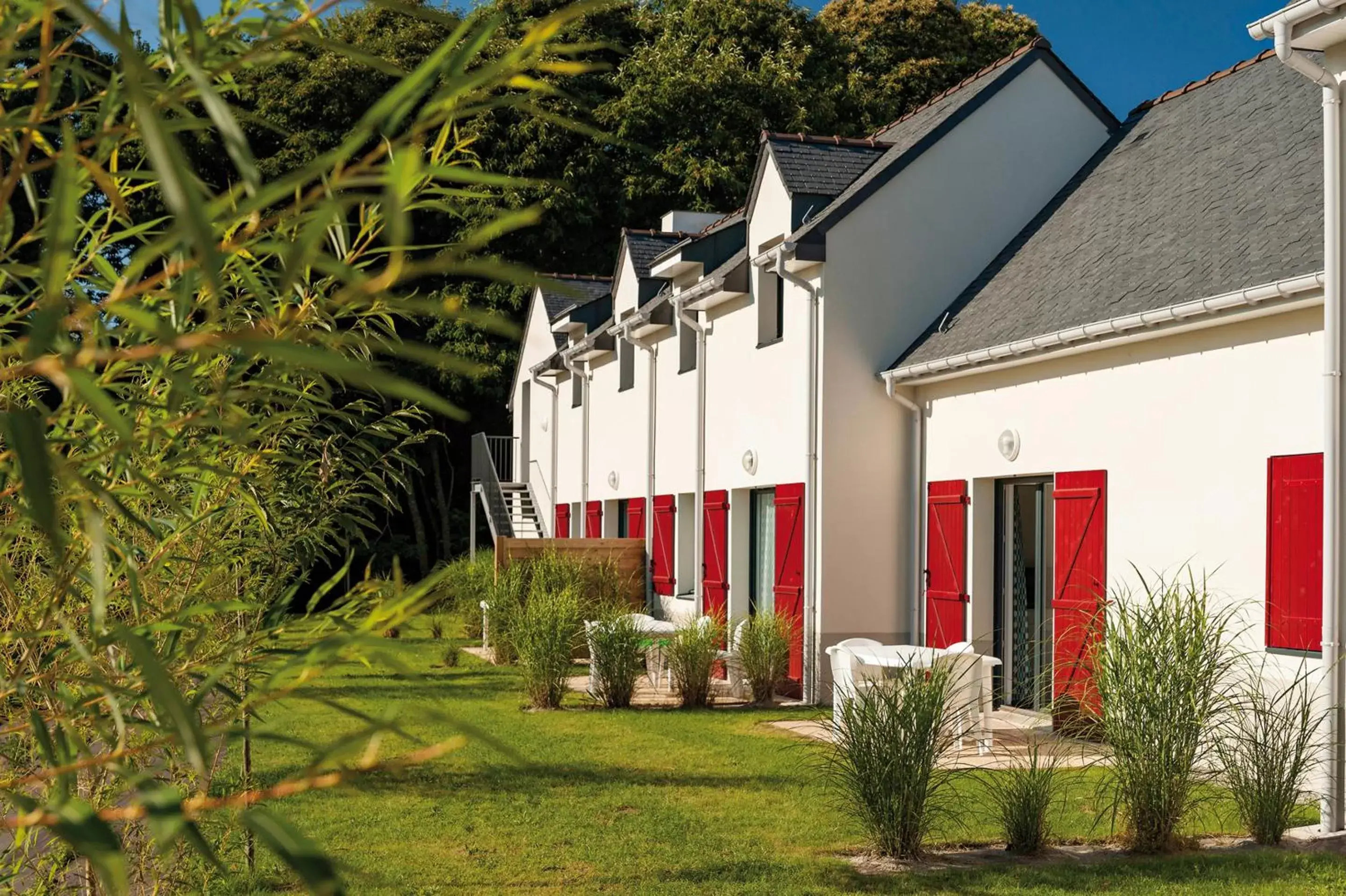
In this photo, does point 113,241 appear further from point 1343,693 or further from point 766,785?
point 766,785

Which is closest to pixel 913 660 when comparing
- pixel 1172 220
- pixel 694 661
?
pixel 694 661

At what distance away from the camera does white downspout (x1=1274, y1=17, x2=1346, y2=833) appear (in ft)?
26.5

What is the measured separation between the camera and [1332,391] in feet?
26.8

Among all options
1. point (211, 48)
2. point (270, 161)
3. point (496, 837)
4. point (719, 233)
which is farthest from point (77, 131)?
point (270, 161)

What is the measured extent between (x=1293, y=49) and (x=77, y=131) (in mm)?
7468

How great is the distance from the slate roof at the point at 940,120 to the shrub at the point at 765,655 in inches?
161

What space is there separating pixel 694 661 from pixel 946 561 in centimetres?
274

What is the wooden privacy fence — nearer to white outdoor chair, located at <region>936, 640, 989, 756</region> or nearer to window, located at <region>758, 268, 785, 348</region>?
window, located at <region>758, 268, 785, 348</region>

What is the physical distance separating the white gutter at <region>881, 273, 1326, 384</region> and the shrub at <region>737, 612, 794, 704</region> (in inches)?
116

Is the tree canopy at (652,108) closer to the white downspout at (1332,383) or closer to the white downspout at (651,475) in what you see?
the white downspout at (651,475)

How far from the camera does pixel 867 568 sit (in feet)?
48.6

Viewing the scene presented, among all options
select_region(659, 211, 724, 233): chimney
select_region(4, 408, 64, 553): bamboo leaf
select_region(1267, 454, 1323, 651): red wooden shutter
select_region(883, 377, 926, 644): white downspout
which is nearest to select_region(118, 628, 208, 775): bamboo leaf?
select_region(4, 408, 64, 553): bamboo leaf

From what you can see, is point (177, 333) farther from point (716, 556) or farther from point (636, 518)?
point (636, 518)

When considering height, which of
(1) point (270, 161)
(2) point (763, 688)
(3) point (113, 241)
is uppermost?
(1) point (270, 161)
